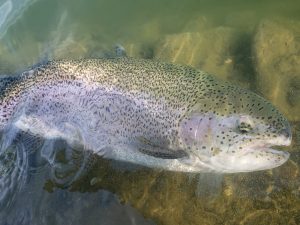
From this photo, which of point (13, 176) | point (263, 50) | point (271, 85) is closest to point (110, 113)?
point (13, 176)

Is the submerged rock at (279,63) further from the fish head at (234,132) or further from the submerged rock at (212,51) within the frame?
the fish head at (234,132)

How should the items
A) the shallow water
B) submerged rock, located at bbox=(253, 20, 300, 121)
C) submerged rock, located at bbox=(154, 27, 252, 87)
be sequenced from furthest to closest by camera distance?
submerged rock, located at bbox=(154, 27, 252, 87)
submerged rock, located at bbox=(253, 20, 300, 121)
the shallow water

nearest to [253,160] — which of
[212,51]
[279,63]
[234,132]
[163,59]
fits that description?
[234,132]

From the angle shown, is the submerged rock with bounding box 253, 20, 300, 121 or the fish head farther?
the submerged rock with bounding box 253, 20, 300, 121

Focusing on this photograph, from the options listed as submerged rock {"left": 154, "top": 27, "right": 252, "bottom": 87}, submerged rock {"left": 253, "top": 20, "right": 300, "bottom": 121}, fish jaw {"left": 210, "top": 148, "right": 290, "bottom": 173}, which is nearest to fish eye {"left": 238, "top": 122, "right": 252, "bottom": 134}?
fish jaw {"left": 210, "top": 148, "right": 290, "bottom": 173}

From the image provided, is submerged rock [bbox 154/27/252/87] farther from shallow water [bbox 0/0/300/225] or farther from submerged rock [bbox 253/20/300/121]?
submerged rock [bbox 253/20/300/121]

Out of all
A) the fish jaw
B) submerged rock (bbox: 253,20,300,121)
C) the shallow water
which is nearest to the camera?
the fish jaw

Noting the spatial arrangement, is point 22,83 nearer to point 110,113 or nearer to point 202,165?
point 110,113

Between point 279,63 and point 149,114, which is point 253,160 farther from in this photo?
point 279,63
